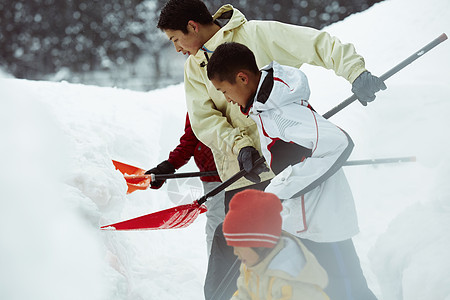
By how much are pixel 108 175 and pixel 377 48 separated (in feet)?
8.67

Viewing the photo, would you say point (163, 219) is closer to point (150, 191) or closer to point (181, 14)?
point (181, 14)

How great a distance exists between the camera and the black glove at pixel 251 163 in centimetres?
137

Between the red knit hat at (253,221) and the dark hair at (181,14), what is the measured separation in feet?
2.65

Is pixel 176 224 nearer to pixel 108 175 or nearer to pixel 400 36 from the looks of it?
pixel 108 175

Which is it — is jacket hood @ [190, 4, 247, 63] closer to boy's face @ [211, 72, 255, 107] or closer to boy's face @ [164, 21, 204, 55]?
boy's face @ [164, 21, 204, 55]

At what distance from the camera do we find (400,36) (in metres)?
3.77

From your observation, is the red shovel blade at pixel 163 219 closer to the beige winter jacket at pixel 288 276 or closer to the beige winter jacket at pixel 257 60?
the beige winter jacket at pixel 257 60

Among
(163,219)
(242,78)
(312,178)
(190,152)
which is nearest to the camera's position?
(312,178)

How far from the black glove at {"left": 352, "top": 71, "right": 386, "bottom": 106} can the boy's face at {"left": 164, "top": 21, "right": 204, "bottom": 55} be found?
59 centimetres

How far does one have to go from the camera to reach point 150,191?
3064 mm

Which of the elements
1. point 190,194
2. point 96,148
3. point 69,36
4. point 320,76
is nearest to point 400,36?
point 320,76

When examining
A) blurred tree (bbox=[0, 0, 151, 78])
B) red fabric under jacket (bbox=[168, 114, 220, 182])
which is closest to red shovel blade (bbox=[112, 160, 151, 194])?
red fabric under jacket (bbox=[168, 114, 220, 182])

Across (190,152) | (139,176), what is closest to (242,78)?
(190,152)

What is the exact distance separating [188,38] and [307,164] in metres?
0.71
